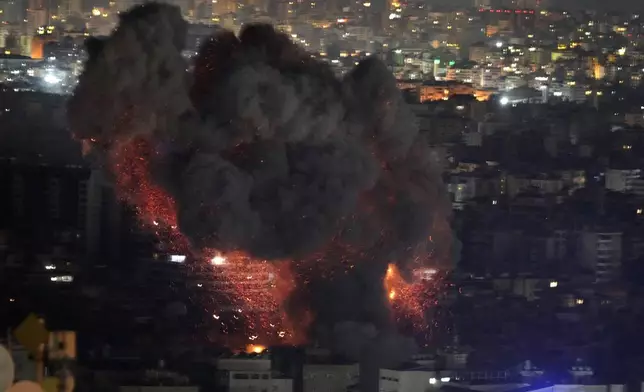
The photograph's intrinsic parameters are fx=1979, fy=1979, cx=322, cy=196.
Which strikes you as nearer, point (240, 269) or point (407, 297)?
point (240, 269)

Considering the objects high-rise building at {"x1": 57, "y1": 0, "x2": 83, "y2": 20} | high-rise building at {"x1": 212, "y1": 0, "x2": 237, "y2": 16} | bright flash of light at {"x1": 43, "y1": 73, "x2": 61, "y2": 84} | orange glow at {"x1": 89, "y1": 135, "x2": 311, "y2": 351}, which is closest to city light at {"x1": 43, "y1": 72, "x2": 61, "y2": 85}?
bright flash of light at {"x1": 43, "y1": 73, "x2": 61, "y2": 84}

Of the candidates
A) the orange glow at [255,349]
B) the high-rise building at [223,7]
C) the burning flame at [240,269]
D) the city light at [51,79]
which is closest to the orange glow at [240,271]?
the burning flame at [240,269]

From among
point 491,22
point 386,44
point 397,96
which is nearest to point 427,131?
point 386,44

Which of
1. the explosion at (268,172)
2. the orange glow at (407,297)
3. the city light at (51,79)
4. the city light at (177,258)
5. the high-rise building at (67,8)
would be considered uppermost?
the explosion at (268,172)

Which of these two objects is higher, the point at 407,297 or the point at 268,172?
the point at 268,172

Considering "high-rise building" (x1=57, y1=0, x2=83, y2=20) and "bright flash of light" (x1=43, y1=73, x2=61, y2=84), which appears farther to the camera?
"high-rise building" (x1=57, y1=0, x2=83, y2=20)

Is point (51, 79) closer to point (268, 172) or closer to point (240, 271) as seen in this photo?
point (240, 271)

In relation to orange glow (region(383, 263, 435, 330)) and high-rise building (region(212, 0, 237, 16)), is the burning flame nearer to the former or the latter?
orange glow (region(383, 263, 435, 330))

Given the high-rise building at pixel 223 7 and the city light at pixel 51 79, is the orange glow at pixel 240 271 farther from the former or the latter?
the city light at pixel 51 79

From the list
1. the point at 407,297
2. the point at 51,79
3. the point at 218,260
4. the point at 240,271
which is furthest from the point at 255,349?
the point at 51,79
